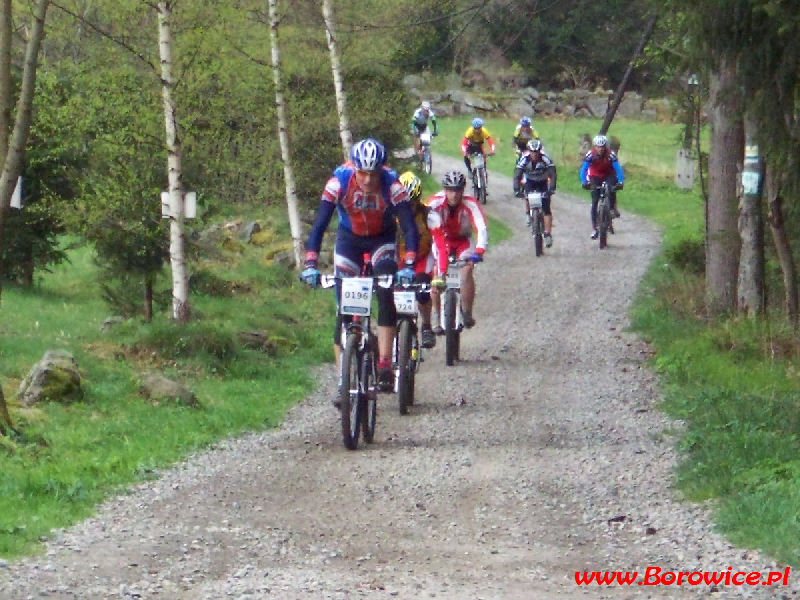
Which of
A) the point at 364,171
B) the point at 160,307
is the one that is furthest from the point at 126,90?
the point at 364,171

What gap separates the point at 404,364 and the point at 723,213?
697cm

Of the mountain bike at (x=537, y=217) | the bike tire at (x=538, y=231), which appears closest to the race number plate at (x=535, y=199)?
the mountain bike at (x=537, y=217)

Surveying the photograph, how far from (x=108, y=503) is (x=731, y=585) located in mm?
3769

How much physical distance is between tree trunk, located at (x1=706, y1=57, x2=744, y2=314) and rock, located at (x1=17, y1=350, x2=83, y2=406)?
800 centimetres

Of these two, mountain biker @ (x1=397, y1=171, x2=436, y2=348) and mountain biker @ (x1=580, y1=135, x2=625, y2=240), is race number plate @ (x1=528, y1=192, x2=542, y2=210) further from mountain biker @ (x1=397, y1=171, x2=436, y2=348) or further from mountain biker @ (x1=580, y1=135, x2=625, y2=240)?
mountain biker @ (x1=397, y1=171, x2=436, y2=348)

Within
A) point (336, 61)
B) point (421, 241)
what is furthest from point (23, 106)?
point (336, 61)

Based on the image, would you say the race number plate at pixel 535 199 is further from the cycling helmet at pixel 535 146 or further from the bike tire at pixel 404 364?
the bike tire at pixel 404 364

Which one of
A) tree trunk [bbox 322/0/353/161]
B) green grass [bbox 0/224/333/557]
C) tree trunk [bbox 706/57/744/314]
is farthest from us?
tree trunk [bbox 322/0/353/161]

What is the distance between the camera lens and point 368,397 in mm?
9883

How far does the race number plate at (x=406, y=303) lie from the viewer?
10.8 meters

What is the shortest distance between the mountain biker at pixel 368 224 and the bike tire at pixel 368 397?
0.79ft

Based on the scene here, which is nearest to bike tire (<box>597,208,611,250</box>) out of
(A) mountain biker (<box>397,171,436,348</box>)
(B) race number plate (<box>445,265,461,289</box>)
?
(B) race number plate (<box>445,265,461,289</box>)

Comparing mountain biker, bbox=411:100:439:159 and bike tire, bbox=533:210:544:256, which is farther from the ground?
mountain biker, bbox=411:100:439:159

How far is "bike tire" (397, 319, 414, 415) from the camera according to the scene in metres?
10.9
